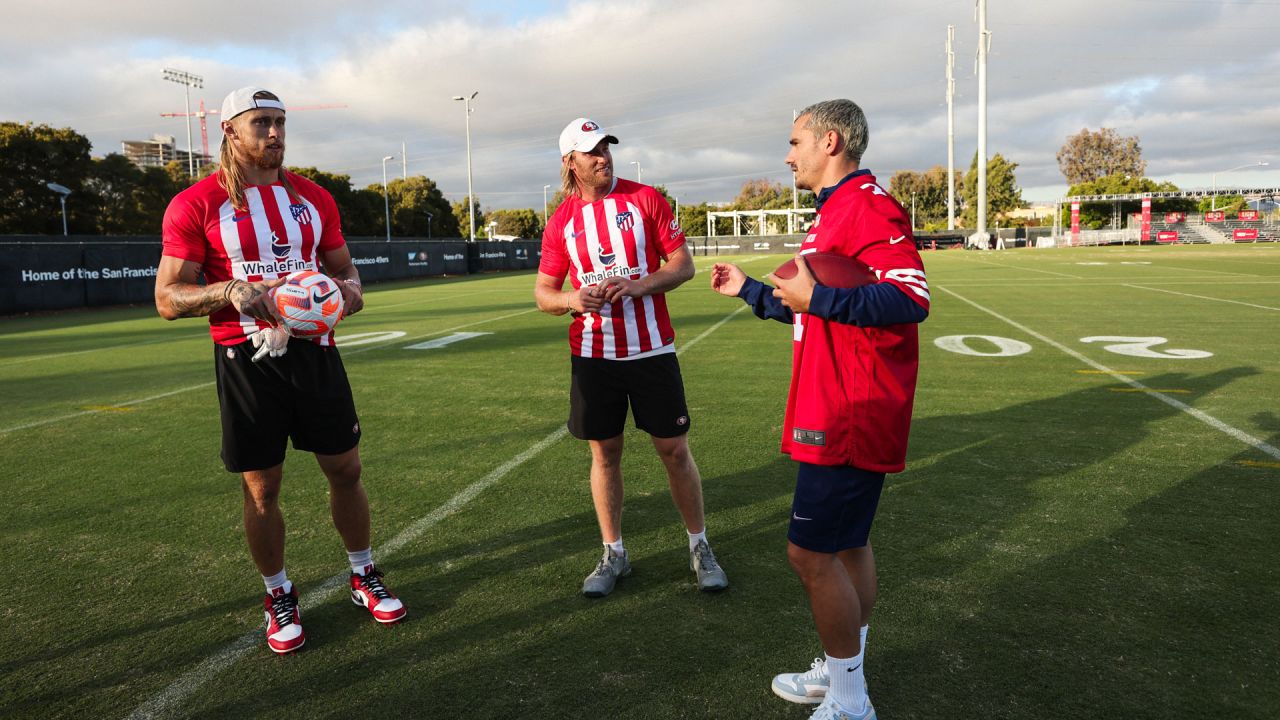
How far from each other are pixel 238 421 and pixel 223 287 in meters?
0.54

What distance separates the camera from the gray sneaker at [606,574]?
337 cm

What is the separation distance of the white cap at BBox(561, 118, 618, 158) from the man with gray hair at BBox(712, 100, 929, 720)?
115 centimetres

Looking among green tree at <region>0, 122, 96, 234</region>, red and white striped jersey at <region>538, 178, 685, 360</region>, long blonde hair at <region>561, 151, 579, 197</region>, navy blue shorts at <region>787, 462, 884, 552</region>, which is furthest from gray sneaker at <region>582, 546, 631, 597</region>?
green tree at <region>0, 122, 96, 234</region>

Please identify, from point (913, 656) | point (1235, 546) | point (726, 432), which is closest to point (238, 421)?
point (913, 656)

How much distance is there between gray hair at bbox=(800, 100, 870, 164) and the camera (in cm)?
235

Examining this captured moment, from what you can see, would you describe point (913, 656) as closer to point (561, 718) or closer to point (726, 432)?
point (561, 718)

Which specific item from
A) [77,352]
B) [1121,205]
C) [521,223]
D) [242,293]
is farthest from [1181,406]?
[521,223]

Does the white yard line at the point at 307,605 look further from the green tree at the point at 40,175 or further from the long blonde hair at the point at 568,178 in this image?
the green tree at the point at 40,175

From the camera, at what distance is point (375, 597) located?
10.6 feet

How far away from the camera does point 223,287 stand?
2822 millimetres

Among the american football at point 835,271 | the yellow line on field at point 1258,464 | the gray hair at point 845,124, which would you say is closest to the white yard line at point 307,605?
the american football at point 835,271

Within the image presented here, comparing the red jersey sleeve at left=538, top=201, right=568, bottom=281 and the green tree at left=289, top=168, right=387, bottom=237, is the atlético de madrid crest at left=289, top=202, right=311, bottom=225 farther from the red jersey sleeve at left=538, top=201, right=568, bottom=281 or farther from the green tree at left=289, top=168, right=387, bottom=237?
the green tree at left=289, top=168, right=387, bottom=237

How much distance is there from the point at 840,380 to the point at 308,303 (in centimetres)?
197

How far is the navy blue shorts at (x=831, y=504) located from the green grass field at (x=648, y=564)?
65 cm
